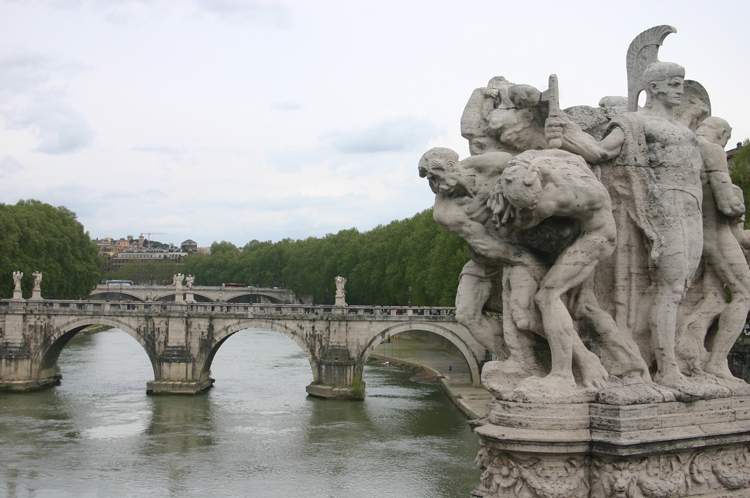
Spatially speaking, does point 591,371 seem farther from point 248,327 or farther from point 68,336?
point 68,336

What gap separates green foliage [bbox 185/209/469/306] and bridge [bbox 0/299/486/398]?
13.7 feet

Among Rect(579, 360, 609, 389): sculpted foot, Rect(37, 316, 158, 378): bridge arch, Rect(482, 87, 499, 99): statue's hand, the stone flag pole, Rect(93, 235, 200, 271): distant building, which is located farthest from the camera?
Rect(93, 235, 200, 271): distant building

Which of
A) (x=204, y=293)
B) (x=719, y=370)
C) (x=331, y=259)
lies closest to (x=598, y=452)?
(x=719, y=370)

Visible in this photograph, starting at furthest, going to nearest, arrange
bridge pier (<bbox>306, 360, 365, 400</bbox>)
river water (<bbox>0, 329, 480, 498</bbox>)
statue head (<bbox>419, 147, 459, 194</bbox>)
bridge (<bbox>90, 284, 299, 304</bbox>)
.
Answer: bridge (<bbox>90, 284, 299, 304</bbox>) < bridge pier (<bbox>306, 360, 365, 400</bbox>) < river water (<bbox>0, 329, 480, 498</bbox>) < statue head (<bbox>419, 147, 459, 194</bbox>)

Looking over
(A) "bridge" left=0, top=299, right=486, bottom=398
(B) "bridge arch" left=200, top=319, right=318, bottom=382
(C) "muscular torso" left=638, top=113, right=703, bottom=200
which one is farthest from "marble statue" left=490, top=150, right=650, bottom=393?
(B) "bridge arch" left=200, top=319, right=318, bottom=382

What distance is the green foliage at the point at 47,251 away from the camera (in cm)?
4462

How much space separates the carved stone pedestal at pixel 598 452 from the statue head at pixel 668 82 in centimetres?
245

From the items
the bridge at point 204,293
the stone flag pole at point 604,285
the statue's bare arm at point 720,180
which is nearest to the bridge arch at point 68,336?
the stone flag pole at point 604,285

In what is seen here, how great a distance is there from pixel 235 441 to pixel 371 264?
3372 centimetres

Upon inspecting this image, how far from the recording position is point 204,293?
73.9 meters

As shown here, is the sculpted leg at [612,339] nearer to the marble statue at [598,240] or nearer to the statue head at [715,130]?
the marble statue at [598,240]

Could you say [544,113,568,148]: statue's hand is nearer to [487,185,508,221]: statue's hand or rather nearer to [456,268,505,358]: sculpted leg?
[487,185,508,221]: statue's hand

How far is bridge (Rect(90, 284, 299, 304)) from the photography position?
7181cm

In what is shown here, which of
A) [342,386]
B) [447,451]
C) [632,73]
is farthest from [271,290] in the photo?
[632,73]
